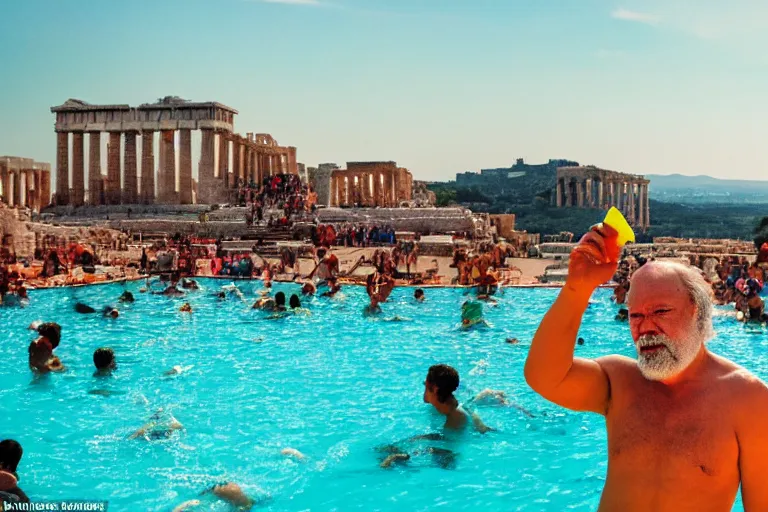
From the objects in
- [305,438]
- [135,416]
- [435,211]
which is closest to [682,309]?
[305,438]

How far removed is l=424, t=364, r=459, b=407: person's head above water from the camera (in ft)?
26.0

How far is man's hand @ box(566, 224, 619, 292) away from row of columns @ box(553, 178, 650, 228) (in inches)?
3123

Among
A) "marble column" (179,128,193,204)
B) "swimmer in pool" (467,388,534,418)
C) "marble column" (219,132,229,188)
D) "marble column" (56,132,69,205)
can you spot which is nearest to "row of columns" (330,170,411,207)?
"marble column" (219,132,229,188)

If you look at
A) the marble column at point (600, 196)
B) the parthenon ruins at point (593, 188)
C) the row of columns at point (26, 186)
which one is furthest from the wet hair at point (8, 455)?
the marble column at point (600, 196)

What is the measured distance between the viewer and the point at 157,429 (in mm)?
8781

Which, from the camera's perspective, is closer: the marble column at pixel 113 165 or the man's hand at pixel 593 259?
the man's hand at pixel 593 259

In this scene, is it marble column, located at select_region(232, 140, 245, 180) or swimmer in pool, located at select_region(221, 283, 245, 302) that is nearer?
swimmer in pool, located at select_region(221, 283, 245, 302)

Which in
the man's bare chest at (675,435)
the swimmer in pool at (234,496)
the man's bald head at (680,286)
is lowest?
the swimmer in pool at (234,496)

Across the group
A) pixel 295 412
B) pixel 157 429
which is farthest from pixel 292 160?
pixel 157 429

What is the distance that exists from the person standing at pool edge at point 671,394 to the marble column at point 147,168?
49991 mm

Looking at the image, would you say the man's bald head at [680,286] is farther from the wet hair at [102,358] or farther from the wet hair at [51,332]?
the wet hair at [51,332]

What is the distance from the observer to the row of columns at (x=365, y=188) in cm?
5684

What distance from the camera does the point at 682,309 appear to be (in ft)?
9.43

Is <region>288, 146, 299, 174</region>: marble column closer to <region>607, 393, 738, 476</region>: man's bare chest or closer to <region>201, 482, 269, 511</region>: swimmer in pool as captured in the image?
<region>201, 482, 269, 511</region>: swimmer in pool
